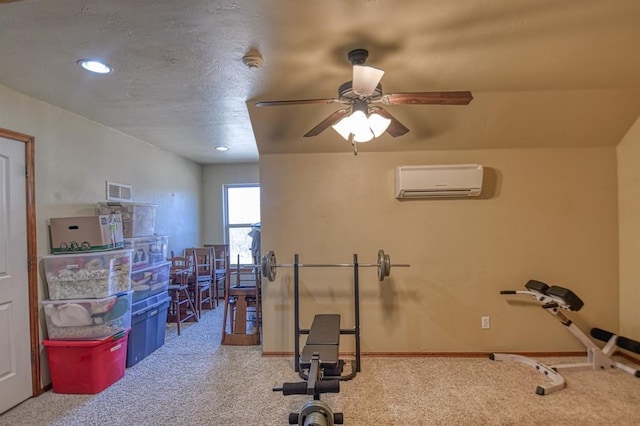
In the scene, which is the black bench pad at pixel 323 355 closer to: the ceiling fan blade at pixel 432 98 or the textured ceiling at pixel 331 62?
the ceiling fan blade at pixel 432 98

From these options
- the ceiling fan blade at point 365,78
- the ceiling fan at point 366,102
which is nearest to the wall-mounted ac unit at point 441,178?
the ceiling fan at point 366,102

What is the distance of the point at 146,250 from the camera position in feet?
12.8

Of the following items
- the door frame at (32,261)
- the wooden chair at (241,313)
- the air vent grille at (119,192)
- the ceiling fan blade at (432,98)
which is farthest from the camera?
the wooden chair at (241,313)

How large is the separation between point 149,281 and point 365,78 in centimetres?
322

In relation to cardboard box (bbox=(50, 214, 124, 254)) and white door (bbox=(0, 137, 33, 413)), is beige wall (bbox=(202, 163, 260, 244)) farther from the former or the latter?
white door (bbox=(0, 137, 33, 413))

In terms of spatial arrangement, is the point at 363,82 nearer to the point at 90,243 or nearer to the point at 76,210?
the point at 90,243

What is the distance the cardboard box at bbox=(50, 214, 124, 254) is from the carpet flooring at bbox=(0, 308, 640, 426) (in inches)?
47.1

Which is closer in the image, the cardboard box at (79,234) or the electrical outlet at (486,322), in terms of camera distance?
the cardboard box at (79,234)

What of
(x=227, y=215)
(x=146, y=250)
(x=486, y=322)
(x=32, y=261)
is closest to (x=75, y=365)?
(x=32, y=261)

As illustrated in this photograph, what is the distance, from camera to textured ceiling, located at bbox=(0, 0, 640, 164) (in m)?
1.75

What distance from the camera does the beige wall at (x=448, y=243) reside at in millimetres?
3531

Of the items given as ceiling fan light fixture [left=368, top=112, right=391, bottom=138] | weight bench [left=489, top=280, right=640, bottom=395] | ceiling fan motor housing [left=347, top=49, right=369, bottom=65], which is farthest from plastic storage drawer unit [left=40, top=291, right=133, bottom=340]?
weight bench [left=489, top=280, right=640, bottom=395]

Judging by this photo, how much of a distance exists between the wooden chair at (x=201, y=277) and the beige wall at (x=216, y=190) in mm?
889

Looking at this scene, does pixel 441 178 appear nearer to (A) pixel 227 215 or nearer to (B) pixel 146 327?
(B) pixel 146 327
